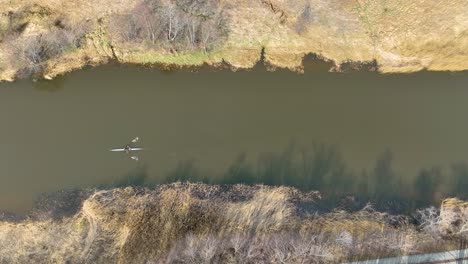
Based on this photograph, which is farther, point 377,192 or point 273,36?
point 273,36

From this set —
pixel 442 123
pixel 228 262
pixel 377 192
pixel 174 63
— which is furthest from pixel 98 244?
pixel 442 123

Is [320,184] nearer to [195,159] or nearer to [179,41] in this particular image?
[195,159]

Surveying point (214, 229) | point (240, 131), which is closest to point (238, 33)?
point (240, 131)

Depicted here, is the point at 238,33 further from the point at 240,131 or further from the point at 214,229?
the point at 214,229

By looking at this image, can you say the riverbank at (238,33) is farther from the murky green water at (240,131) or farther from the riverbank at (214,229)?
the riverbank at (214,229)

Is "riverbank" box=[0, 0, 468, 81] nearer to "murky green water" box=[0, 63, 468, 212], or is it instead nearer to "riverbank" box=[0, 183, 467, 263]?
"murky green water" box=[0, 63, 468, 212]

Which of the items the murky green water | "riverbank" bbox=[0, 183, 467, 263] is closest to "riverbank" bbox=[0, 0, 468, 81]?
the murky green water
